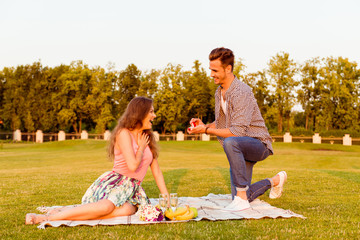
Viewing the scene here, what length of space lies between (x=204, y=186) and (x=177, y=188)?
0.67 metres

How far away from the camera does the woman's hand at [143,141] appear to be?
499 cm

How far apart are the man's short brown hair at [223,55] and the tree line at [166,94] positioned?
155 ft

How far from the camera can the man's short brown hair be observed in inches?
217

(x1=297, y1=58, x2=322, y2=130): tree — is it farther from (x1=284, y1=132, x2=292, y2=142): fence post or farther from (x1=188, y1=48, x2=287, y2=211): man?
(x1=188, y1=48, x2=287, y2=211): man

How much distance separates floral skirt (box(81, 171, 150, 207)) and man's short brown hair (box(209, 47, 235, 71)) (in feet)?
7.41

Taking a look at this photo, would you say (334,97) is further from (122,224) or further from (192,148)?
(122,224)

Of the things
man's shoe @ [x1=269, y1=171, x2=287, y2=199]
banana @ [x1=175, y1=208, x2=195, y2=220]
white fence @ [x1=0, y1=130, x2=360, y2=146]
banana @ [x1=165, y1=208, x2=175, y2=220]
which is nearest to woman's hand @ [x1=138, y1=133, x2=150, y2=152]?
banana @ [x1=165, y1=208, x2=175, y2=220]

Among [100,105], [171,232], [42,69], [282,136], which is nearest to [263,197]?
[171,232]

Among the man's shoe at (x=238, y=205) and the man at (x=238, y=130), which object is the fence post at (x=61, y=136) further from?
the man's shoe at (x=238, y=205)

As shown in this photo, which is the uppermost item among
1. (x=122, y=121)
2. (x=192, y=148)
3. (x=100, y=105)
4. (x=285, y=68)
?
(x=285, y=68)

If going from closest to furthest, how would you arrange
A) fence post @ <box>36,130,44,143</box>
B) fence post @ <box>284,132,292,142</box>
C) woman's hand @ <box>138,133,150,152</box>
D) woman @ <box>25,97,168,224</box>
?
woman @ <box>25,97,168,224</box> → woman's hand @ <box>138,133,150,152</box> → fence post @ <box>284,132,292,142</box> → fence post @ <box>36,130,44,143</box>

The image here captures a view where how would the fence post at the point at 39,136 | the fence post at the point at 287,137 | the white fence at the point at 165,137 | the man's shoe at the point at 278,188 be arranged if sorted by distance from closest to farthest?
the man's shoe at the point at 278,188, the white fence at the point at 165,137, the fence post at the point at 287,137, the fence post at the point at 39,136

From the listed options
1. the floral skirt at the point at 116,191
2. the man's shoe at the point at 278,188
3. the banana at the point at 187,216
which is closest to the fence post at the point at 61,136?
the man's shoe at the point at 278,188

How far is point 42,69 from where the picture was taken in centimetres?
6262
